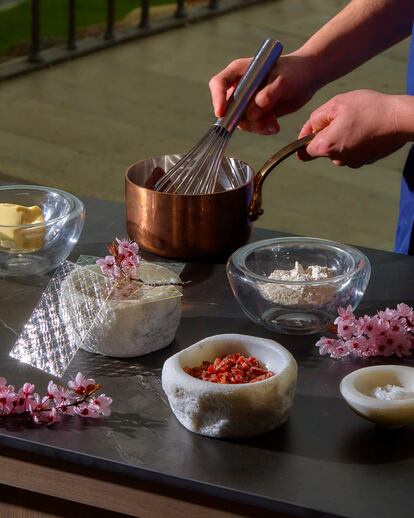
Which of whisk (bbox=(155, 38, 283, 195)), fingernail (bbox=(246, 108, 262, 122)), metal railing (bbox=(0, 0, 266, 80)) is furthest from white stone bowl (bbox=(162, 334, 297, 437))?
metal railing (bbox=(0, 0, 266, 80))

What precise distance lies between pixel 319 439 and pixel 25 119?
3.34m

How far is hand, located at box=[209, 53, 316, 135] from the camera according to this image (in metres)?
1.61

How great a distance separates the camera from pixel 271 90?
161 cm

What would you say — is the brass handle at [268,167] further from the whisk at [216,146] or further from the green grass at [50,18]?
the green grass at [50,18]

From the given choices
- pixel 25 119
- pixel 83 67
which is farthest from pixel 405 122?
pixel 83 67

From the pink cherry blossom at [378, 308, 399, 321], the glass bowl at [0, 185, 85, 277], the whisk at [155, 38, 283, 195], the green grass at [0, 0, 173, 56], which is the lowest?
the green grass at [0, 0, 173, 56]

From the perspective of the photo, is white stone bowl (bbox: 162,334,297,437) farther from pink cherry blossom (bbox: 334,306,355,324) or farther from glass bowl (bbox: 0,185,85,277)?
glass bowl (bbox: 0,185,85,277)

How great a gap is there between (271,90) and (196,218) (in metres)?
0.25

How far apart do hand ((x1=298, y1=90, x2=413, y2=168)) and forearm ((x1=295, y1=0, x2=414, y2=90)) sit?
26cm

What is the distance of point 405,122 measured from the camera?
4.72 feet

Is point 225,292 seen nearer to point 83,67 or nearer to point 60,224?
point 60,224

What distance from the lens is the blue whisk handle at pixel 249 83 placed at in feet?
5.16

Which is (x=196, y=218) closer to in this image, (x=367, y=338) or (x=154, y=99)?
(x=367, y=338)

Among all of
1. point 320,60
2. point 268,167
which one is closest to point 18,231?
point 268,167
